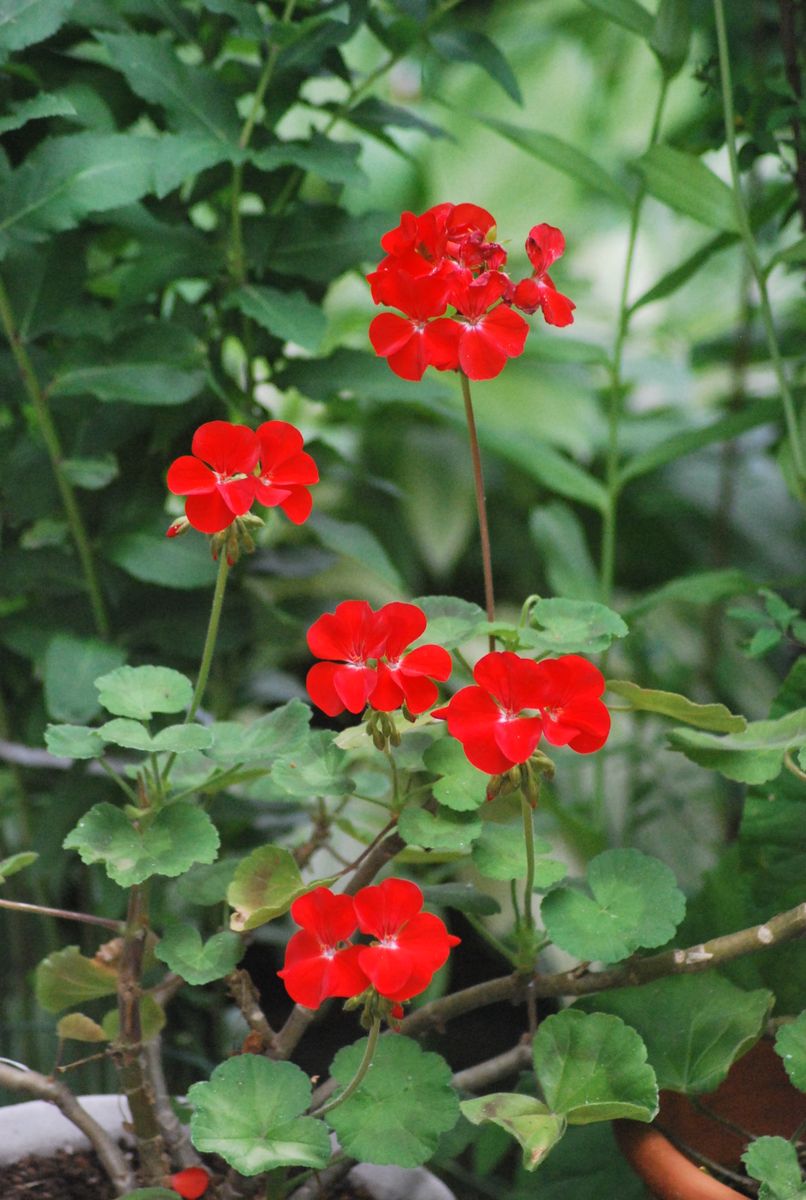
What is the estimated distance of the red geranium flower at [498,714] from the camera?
55 cm

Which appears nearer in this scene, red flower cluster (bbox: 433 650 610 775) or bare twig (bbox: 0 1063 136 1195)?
red flower cluster (bbox: 433 650 610 775)

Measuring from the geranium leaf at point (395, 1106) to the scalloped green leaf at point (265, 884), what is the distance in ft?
0.30

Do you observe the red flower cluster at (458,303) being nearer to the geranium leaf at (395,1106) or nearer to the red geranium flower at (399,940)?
the red geranium flower at (399,940)

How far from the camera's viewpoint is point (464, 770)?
0.65 meters

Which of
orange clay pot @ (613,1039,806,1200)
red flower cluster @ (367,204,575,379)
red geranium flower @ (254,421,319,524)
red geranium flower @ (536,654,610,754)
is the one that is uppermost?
red flower cluster @ (367,204,575,379)

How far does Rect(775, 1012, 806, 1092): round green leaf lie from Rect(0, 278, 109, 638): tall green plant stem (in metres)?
0.59

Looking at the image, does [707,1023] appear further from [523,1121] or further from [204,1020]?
[204,1020]

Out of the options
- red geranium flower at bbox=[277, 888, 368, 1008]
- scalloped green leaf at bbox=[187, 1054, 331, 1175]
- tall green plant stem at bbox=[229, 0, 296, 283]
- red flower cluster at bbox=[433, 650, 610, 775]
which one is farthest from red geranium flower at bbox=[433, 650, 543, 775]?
tall green plant stem at bbox=[229, 0, 296, 283]

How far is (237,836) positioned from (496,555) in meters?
0.70

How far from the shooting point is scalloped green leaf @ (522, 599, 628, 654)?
0.62 meters

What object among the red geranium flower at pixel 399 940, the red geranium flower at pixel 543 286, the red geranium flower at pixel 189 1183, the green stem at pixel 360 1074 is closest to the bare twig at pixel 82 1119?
the red geranium flower at pixel 189 1183

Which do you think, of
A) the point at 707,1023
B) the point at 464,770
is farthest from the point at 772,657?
the point at 464,770

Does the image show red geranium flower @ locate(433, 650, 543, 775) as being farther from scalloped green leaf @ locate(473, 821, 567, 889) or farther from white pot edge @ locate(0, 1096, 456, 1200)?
white pot edge @ locate(0, 1096, 456, 1200)

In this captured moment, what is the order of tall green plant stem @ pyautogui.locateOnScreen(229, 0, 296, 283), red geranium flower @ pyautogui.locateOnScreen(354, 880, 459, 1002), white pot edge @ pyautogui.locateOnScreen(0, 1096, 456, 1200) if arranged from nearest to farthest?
red geranium flower @ pyautogui.locateOnScreen(354, 880, 459, 1002) → white pot edge @ pyautogui.locateOnScreen(0, 1096, 456, 1200) → tall green plant stem @ pyautogui.locateOnScreen(229, 0, 296, 283)
